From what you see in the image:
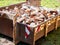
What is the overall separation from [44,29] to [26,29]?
2.38ft

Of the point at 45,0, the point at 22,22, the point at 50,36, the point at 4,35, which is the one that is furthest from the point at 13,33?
the point at 45,0

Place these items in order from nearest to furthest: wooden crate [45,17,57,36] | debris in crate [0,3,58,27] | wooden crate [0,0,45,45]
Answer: wooden crate [0,0,45,45]
debris in crate [0,3,58,27]
wooden crate [45,17,57,36]

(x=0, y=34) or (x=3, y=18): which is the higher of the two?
(x=3, y=18)

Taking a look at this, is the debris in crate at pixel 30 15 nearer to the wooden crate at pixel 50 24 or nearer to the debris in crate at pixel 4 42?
the wooden crate at pixel 50 24

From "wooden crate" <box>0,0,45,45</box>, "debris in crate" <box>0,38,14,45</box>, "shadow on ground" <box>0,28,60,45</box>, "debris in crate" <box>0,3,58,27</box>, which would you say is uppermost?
"debris in crate" <box>0,3,58,27</box>

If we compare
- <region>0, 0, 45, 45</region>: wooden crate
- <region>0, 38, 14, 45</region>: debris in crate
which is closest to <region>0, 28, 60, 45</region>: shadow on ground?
<region>0, 38, 14, 45</region>: debris in crate

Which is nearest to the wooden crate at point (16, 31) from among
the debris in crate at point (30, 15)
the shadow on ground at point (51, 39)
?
the debris in crate at point (30, 15)

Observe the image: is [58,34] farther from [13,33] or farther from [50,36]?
[13,33]

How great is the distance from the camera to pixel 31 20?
191 inches

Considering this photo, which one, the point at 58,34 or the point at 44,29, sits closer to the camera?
the point at 44,29

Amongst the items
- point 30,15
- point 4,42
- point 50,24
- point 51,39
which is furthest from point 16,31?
point 51,39

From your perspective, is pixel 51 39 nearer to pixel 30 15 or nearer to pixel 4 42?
pixel 30 15

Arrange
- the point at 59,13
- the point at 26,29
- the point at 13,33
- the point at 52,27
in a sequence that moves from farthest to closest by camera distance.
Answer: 1. the point at 59,13
2. the point at 52,27
3. the point at 13,33
4. the point at 26,29

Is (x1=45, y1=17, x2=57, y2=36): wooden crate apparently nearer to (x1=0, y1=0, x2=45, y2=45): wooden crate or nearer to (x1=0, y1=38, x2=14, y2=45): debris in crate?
(x1=0, y1=0, x2=45, y2=45): wooden crate
